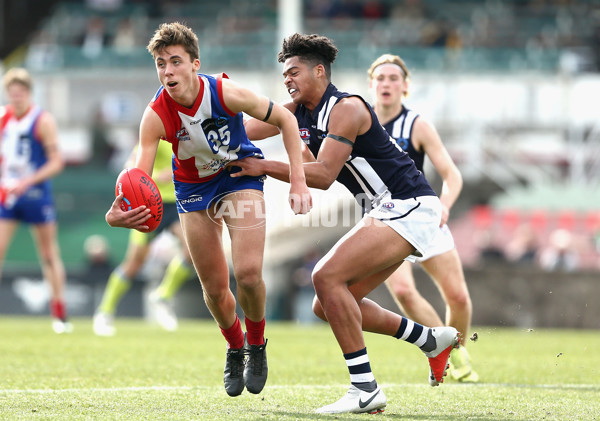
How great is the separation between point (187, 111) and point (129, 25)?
20385 mm

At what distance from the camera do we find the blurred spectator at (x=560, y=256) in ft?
49.1

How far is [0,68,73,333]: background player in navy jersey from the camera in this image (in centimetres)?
1010

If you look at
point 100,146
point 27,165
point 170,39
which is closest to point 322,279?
point 170,39

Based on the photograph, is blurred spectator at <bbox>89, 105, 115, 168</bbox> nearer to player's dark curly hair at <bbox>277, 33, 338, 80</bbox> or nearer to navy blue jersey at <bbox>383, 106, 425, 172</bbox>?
navy blue jersey at <bbox>383, 106, 425, 172</bbox>

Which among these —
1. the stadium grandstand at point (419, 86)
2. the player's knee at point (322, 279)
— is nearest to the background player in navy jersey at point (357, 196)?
the player's knee at point (322, 279)

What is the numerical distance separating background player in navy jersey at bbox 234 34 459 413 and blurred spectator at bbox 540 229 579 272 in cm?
914

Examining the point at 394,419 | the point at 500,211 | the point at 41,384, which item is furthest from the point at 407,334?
the point at 500,211

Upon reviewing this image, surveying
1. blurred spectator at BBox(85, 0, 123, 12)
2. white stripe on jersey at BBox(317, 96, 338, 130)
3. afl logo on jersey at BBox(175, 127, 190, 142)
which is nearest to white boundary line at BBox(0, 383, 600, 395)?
afl logo on jersey at BBox(175, 127, 190, 142)

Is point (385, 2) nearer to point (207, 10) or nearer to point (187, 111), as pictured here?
point (207, 10)

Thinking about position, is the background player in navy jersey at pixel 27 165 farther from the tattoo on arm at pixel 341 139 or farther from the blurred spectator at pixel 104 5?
the blurred spectator at pixel 104 5

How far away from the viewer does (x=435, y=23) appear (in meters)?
24.2

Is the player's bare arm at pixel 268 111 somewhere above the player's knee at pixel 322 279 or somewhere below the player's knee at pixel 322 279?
above

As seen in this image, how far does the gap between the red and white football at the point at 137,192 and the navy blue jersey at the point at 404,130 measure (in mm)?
2462

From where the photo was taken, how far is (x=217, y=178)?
5602 millimetres
